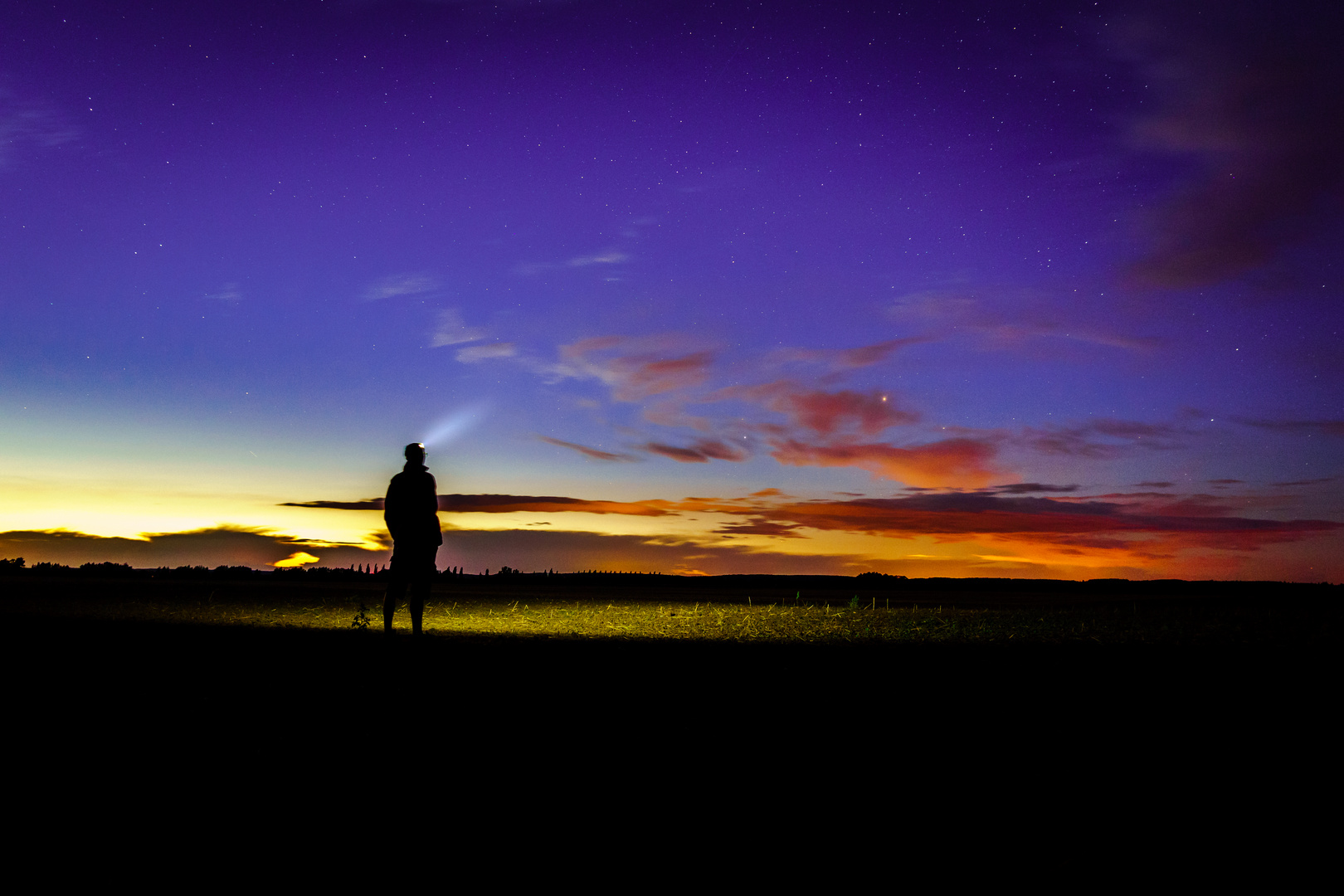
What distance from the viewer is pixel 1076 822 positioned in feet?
11.6

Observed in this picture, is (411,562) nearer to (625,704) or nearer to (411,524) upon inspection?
(411,524)

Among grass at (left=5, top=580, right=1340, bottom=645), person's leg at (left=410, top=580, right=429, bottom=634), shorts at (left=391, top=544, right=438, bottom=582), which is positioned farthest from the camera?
grass at (left=5, top=580, right=1340, bottom=645)

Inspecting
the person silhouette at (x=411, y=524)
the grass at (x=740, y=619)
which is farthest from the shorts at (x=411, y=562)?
the grass at (x=740, y=619)

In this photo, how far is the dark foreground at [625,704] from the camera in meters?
4.70

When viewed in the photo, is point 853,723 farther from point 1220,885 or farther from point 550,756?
point 1220,885

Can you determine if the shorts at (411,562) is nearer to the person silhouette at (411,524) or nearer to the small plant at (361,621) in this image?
the person silhouette at (411,524)

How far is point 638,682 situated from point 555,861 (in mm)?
3781

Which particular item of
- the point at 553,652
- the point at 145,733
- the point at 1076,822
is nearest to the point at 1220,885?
the point at 1076,822

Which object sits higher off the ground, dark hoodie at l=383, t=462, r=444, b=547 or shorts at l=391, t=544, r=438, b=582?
dark hoodie at l=383, t=462, r=444, b=547

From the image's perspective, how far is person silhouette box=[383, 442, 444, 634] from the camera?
10953 mm

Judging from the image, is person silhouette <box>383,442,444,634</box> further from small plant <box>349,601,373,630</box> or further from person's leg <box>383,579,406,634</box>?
small plant <box>349,601,373,630</box>

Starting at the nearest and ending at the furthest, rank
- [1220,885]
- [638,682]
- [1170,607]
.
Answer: [1220,885]
[638,682]
[1170,607]

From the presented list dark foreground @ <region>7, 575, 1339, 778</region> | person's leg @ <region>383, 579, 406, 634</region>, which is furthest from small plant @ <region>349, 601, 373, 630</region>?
dark foreground @ <region>7, 575, 1339, 778</region>

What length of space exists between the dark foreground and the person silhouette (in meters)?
1.06
